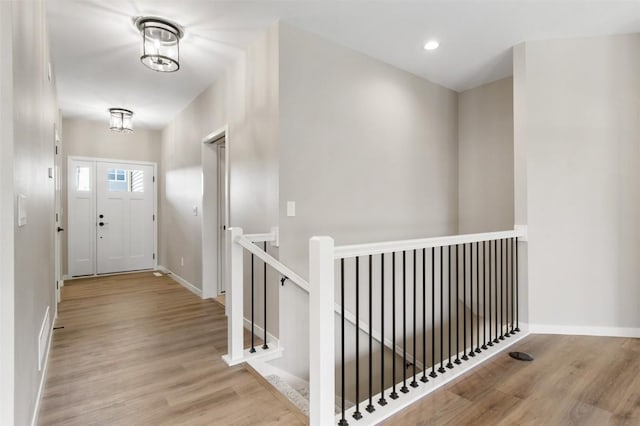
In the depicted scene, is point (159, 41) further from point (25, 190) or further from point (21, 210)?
point (21, 210)

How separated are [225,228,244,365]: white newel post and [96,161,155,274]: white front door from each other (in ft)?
13.6

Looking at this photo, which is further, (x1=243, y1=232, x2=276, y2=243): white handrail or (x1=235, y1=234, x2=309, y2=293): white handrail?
(x1=243, y1=232, x2=276, y2=243): white handrail

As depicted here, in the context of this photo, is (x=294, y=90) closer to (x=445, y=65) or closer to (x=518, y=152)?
(x=445, y=65)

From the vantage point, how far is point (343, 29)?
2717 mm

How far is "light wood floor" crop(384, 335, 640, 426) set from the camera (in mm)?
1726

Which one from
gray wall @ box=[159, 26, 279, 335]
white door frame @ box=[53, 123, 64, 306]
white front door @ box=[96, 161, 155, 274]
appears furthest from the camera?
white front door @ box=[96, 161, 155, 274]

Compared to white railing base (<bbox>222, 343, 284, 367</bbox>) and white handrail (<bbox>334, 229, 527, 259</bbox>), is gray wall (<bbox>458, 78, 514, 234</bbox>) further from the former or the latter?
white railing base (<bbox>222, 343, 284, 367</bbox>)

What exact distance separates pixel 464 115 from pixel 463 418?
349 cm

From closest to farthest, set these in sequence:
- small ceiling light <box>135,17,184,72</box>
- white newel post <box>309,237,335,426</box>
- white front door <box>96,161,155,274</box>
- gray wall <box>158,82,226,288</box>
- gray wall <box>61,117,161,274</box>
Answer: white newel post <box>309,237,335,426</box> < small ceiling light <box>135,17,184,72</box> < gray wall <box>158,82,226,288</box> < gray wall <box>61,117,161,274</box> < white front door <box>96,161,155,274</box>

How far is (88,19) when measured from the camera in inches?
98.0

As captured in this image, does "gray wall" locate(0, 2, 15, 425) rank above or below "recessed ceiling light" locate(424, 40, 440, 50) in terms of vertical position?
below

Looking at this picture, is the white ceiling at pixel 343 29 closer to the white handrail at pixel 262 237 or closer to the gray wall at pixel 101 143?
the white handrail at pixel 262 237

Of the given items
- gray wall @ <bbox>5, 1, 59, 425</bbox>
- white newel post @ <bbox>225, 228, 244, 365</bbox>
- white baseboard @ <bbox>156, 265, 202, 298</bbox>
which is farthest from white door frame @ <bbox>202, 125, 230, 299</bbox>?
gray wall @ <bbox>5, 1, 59, 425</bbox>

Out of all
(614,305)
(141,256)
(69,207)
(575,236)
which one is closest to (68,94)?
(69,207)
